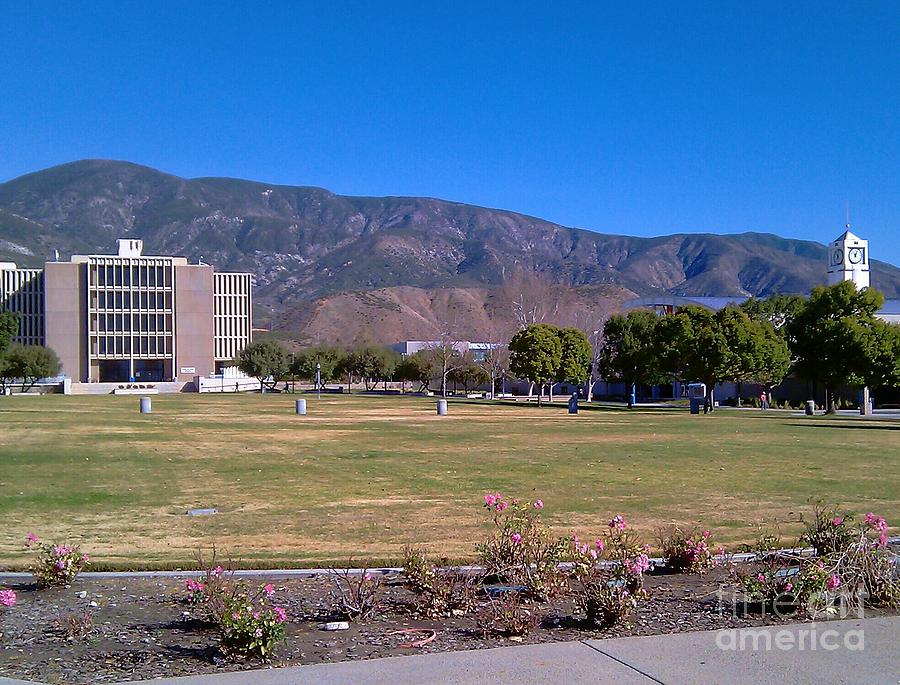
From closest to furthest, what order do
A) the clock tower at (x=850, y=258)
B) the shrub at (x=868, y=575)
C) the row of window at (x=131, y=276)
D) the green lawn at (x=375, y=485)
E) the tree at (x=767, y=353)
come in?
the shrub at (x=868, y=575), the green lawn at (x=375, y=485), the tree at (x=767, y=353), the clock tower at (x=850, y=258), the row of window at (x=131, y=276)

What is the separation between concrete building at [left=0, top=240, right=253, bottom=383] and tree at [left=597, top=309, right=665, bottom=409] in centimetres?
7039

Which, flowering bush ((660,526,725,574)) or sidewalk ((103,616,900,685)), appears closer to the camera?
sidewalk ((103,616,900,685))

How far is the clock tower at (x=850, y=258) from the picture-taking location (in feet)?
303

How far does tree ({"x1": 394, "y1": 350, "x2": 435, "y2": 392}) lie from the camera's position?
338ft

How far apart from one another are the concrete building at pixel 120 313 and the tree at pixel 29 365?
2720 cm

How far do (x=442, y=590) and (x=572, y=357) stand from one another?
64679 millimetres

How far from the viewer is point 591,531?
12070mm

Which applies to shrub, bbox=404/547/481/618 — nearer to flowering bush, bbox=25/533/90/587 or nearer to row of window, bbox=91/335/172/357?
flowering bush, bbox=25/533/90/587

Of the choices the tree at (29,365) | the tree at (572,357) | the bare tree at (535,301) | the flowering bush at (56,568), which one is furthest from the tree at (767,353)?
the tree at (29,365)

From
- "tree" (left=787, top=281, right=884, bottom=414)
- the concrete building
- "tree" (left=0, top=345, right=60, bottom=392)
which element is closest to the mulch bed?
"tree" (left=787, top=281, right=884, bottom=414)

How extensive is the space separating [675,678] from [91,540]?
8.16 m

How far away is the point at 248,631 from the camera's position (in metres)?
6.13

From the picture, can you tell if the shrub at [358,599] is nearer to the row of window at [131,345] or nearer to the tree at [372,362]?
the tree at [372,362]

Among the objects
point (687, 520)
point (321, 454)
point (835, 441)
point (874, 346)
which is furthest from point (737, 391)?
point (687, 520)
